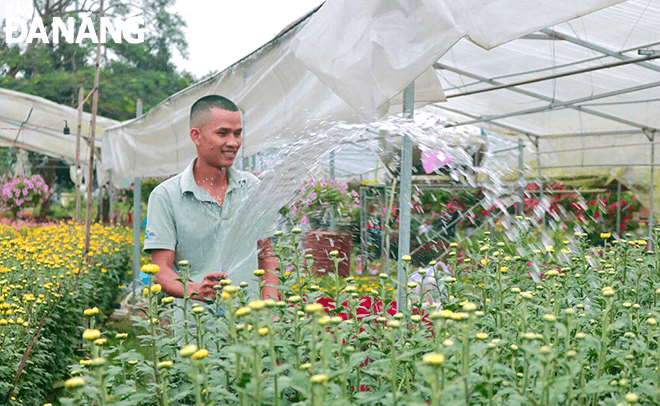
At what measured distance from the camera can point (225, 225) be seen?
100 inches

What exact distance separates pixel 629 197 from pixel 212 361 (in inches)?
420

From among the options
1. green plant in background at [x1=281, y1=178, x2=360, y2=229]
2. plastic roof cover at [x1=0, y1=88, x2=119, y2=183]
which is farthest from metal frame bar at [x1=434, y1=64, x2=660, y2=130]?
plastic roof cover at [x1=0, y1=88, x2=119, y2=183]

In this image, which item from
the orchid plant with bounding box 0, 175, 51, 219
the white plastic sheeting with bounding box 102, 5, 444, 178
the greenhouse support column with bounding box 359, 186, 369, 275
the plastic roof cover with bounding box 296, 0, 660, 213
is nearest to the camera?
the plastic roof cover with bounding box 296, 0, 660, 213

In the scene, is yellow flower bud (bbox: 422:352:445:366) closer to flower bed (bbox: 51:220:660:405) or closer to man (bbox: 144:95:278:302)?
flower bed (bbox: 51:220:660:405)

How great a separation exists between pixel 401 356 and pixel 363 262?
5.46 metres

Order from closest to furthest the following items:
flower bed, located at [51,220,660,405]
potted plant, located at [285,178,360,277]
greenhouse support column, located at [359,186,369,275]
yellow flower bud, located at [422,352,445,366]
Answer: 1. yellow flower bud, located at [422,352,445,366]
2. flower bed, located at [51,220,660,405]
3. potted plant, located at [285,178,360,277]
4. greenhouse support column, located at [359,186,369,275]

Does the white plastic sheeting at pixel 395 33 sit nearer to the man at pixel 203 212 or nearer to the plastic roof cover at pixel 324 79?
the plastic roof cover at pixel 324 79

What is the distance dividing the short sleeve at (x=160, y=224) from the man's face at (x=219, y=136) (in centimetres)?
Answer: 28

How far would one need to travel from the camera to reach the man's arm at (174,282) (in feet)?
6.18

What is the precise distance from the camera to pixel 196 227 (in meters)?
2.47

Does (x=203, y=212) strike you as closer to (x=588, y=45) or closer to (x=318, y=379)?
(x=318, y=379)

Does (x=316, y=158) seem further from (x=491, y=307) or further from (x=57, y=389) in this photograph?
(x=57, y=389)

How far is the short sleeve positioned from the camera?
2.36 m

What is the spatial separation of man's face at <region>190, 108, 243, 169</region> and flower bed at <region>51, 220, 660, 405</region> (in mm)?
854
